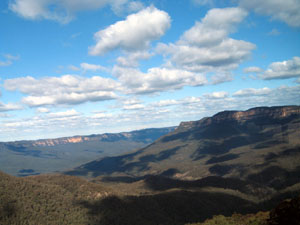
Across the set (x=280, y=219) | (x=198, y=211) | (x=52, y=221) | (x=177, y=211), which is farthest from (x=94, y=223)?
(x=280, y=219)

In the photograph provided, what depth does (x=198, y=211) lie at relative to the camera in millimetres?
199125

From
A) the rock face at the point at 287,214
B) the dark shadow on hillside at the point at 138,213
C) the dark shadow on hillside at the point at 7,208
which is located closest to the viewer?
the rock face at the point at 287,214

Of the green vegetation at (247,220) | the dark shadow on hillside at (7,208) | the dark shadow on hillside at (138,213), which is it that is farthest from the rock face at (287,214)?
the dark shadow on hillside at (7,208)

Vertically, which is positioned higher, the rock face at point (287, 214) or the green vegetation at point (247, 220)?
the rock face at point (287, 214)

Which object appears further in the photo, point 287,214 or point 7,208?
point 7,208

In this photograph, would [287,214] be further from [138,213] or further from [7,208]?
[7,208]

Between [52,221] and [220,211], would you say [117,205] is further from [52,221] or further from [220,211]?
[220,211]

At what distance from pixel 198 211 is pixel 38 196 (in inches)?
4542

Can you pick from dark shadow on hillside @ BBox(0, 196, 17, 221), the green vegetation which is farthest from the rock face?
dark shadow on hillside @ BBox(0, 196, 17, 221)

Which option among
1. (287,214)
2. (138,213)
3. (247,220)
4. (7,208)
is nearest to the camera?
(287,214)

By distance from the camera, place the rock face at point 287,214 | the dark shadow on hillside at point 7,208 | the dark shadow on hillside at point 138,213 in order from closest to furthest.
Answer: the rock face at point 287,214, the dark shadow on hillside at point 7,208, the dark shadow on hillside at point 138,213

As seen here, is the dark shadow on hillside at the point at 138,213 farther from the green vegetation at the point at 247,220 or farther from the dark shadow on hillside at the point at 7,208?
the green vegetation at the point at 247,220

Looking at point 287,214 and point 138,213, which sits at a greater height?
point 287,214

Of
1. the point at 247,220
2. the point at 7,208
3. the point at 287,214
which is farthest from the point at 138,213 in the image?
the point at 287,214
